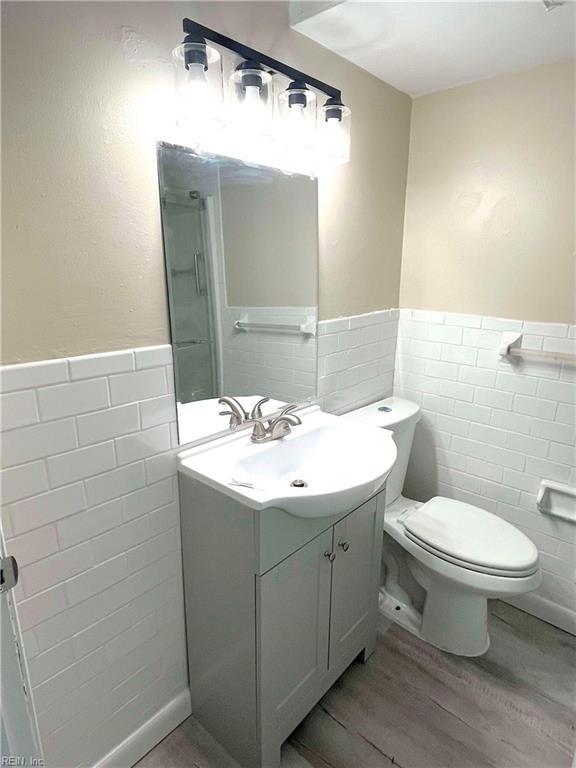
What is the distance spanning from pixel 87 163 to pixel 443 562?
164 cm

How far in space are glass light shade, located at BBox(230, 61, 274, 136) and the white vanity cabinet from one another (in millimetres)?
991

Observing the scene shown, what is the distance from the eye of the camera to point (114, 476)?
1160mm

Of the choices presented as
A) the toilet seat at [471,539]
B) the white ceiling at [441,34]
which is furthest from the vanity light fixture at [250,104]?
the toilet seat at [471,539]

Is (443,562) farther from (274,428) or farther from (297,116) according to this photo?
(297,116)

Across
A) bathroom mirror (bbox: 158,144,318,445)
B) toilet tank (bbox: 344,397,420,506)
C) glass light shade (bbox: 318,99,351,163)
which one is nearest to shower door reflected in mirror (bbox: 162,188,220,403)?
bathroom mirror (bbox: 158,144,318,445)

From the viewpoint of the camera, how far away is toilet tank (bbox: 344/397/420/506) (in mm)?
1844

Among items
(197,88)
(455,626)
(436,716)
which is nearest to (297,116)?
(197,88)

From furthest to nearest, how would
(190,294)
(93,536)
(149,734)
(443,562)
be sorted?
(443,562), (149,734), (190,294), (93,536)

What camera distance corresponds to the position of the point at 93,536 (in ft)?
3.76

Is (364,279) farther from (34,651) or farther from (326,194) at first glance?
(34,651)

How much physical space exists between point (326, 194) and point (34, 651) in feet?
5.25

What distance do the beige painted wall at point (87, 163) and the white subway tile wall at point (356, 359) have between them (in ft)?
2.50

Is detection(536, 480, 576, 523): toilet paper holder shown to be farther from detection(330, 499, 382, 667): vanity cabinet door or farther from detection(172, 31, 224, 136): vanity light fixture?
detection(172, 31, 224, 136): vanity light fixture

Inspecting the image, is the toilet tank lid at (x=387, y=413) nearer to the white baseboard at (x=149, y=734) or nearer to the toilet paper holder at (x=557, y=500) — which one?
the toilet paper holder at (x=557, y=500)
